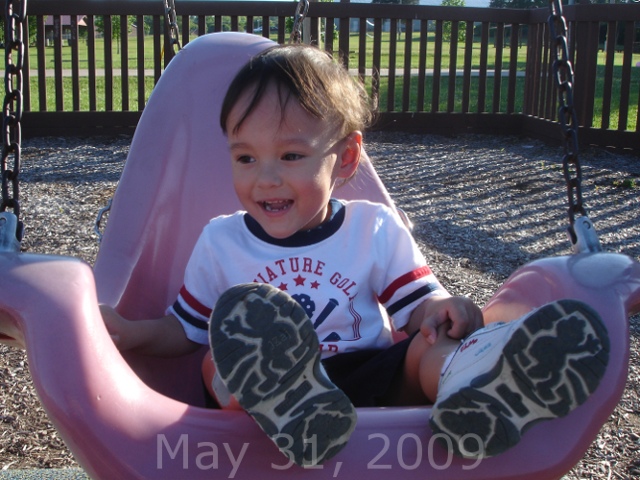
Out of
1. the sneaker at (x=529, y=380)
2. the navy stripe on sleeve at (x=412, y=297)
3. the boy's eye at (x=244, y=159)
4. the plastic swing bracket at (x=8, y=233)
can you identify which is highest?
the boy's eye at (x=244, y=159)

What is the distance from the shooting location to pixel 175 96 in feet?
6.28

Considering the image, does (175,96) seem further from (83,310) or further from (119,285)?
(83,310)

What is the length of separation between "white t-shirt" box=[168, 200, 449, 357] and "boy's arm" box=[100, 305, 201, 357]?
19 millimetres

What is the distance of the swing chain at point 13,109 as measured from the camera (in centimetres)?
122

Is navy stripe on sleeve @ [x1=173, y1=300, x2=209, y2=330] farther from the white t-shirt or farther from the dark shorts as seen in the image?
the dark shorts

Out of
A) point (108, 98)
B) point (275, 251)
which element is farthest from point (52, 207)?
point (275, 251)

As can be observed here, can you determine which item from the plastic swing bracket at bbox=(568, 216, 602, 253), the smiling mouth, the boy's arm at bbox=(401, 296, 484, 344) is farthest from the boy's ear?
the plastic swing bracket at bbox=(568, 216, 602, 253)

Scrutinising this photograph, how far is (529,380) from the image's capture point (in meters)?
0.94

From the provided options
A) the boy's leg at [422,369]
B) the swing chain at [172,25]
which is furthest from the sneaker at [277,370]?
the swing chain at [172,25]

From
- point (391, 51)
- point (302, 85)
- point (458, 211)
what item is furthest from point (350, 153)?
point (391, 51)

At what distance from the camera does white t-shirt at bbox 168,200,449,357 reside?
1.40m

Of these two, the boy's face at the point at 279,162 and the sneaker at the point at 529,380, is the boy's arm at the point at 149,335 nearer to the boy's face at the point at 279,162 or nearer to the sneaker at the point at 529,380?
the boy's face at the point at 279,162

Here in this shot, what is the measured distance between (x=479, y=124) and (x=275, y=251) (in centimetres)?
548

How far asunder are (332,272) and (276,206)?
172mm
